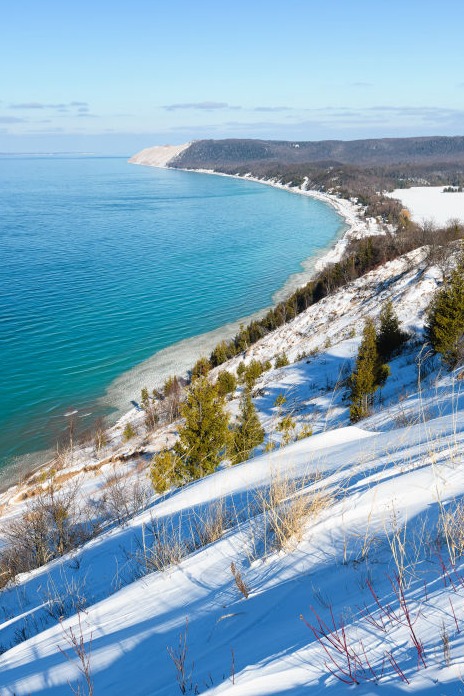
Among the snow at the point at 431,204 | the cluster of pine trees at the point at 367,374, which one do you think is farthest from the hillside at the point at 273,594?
the snow at the point at 431,204

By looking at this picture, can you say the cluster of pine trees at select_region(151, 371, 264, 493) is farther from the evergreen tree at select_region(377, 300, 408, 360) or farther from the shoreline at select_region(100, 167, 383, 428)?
the shoreline at select_region(100, 167, 383, 428)

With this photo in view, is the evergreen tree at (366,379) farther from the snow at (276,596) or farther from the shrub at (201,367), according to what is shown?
the shrub at (201,367)

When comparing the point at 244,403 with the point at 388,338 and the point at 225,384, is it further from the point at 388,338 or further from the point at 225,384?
the point at 388,338

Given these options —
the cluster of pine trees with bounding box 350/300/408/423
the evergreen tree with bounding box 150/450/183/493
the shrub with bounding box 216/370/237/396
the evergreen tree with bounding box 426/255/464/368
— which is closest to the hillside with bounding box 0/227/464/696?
the evergreen tree with bounding box 150/450/183/493

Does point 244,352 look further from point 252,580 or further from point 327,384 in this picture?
point 252,580

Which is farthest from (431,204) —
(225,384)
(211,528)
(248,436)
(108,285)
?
(211,528)

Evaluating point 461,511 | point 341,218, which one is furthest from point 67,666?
point 341,218
